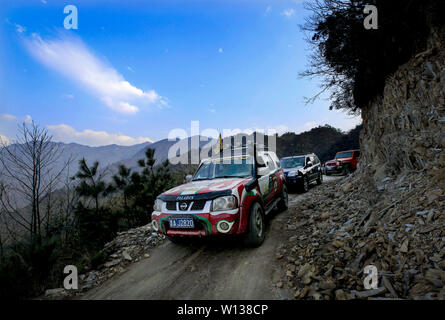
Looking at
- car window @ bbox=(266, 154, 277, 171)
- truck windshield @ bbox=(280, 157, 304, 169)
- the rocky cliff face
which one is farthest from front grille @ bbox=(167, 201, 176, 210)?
truck windshield @ bbox=(280, 157, 304, 169)

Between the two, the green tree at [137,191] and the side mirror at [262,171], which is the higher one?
the side mirror at [262,171]

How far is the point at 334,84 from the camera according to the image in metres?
9.83

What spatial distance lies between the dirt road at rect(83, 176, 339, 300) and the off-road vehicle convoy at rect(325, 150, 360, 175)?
1104 centimetres

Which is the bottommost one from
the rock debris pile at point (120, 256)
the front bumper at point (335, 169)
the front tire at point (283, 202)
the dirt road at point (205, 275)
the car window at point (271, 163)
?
the rock debris pile at point (120, 256)

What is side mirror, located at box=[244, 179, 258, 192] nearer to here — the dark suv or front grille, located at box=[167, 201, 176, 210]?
front grille, located at box=[167, 201, 176, 210]

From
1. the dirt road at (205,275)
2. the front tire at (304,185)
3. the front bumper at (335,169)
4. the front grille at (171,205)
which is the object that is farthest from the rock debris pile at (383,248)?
the front bumper at (335,169)

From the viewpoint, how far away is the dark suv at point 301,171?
8.40 metres

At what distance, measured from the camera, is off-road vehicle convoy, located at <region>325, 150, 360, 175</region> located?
1244 centimetres

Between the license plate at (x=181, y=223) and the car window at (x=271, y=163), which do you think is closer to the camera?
the license plate at (x=181, y=223)

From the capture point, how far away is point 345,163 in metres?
12.6

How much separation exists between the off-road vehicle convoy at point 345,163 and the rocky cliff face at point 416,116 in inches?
271

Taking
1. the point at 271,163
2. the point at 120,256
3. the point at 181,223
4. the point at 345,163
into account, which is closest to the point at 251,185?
the point at 181,223

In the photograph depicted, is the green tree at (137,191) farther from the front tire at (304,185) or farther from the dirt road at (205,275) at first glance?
the front tire at (304,185)
